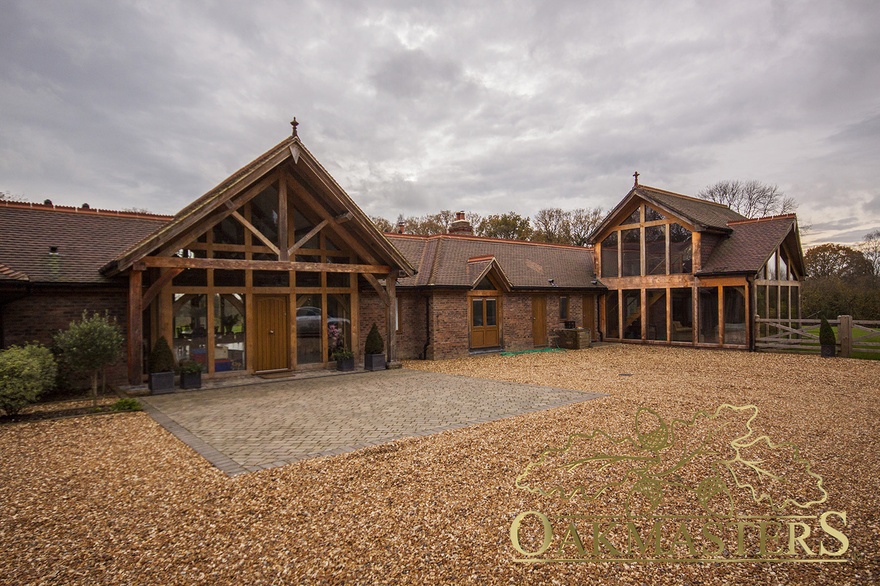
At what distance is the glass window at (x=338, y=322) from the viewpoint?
14852mm

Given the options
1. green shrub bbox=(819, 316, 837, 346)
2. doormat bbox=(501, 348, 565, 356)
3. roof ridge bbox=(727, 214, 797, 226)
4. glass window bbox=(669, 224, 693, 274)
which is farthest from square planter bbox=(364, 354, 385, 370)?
roof ridge bbox=(727, 214, 797, 226)

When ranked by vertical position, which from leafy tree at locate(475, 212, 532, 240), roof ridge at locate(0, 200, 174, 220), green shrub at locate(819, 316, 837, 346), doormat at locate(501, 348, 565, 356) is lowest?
doormat at locate(501, 348, 565, 356)

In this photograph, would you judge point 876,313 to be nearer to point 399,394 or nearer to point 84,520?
point 399,394

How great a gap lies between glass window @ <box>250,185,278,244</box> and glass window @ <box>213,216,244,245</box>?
415 millimetres

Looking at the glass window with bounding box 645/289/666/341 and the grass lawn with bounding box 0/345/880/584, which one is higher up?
the glass window with bounding box 645/289/666/341

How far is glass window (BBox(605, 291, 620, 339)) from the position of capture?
77.5ft

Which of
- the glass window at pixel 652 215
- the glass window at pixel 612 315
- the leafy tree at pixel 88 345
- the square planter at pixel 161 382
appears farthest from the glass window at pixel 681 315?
the leafy tree at pixel 88 345

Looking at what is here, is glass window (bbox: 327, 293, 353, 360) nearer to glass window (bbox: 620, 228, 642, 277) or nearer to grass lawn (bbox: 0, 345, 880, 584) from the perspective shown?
grass lawn (bbox: 0, 345, 880, 584)

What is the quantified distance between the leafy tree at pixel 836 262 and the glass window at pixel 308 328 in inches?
1575

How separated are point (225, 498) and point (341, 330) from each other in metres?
10.2

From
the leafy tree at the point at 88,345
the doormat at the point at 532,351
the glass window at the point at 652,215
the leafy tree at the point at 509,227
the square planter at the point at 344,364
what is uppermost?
the leafy tree at the point at 509,227

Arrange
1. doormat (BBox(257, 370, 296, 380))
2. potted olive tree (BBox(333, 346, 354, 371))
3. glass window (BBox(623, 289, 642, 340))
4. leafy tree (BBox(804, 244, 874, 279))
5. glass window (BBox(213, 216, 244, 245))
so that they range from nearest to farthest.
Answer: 1. glass window (BBox(213, 216, 244, 245))
2. doormat (BBox(257, 370, 296, 380))
3. potted olive tree (BBox(333, 346, 354, 371))
4. glass window (BBox(623, 289, 642, 340))
5. leafy tree (BBox(804, 244, 874, 279))

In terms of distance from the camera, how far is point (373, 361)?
48.1 feet

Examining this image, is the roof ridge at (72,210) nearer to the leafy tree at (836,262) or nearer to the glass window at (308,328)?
the glass window at (308,328)
